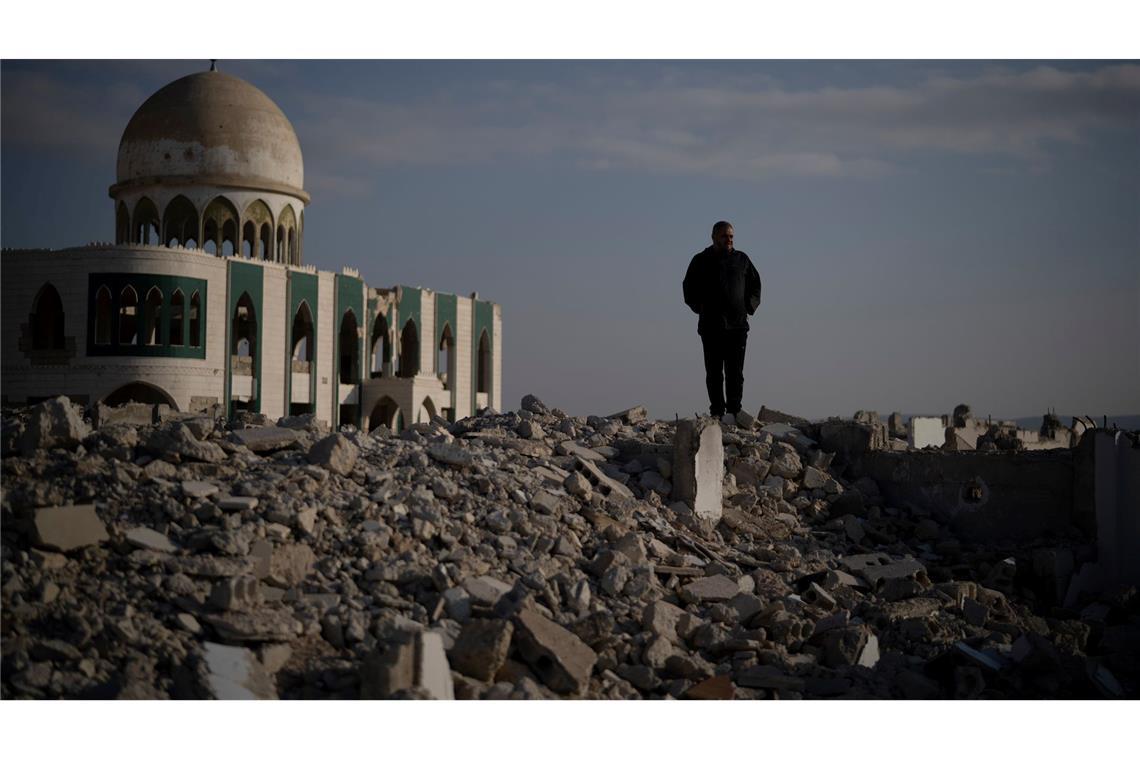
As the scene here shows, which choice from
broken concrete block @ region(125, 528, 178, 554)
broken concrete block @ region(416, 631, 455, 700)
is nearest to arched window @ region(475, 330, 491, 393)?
broken concrete block @ region(125, 528, 178, 554)

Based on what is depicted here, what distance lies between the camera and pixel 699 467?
416 inches

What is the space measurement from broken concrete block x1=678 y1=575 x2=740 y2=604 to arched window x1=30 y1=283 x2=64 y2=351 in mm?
26510

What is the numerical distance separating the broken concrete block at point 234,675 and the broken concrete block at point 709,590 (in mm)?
3113

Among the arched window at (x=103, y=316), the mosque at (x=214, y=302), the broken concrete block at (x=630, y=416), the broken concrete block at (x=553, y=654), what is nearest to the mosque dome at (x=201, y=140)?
the mosque at (x=214, y=302)

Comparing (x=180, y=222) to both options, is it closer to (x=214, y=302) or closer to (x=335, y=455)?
(x=214, y=302)

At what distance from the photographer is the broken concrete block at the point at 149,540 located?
24.1 feet

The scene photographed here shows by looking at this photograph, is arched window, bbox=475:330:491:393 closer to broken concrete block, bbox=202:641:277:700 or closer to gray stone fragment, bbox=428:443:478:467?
gray stone fragment, bbox=428:443:478:467

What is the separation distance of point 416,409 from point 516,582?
30.1 meters

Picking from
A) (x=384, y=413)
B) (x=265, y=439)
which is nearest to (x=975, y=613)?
(x=265, y=439)

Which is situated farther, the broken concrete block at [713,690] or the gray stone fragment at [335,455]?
the gray stone fragment at [335,455]

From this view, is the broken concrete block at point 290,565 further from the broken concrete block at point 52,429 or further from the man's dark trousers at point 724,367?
the man's dark trousers at point 724,367

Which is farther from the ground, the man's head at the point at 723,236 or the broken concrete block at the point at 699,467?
the man's head at the point at 723,236

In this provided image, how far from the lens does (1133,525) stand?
10.9m

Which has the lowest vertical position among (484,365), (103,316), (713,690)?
(713,690)
